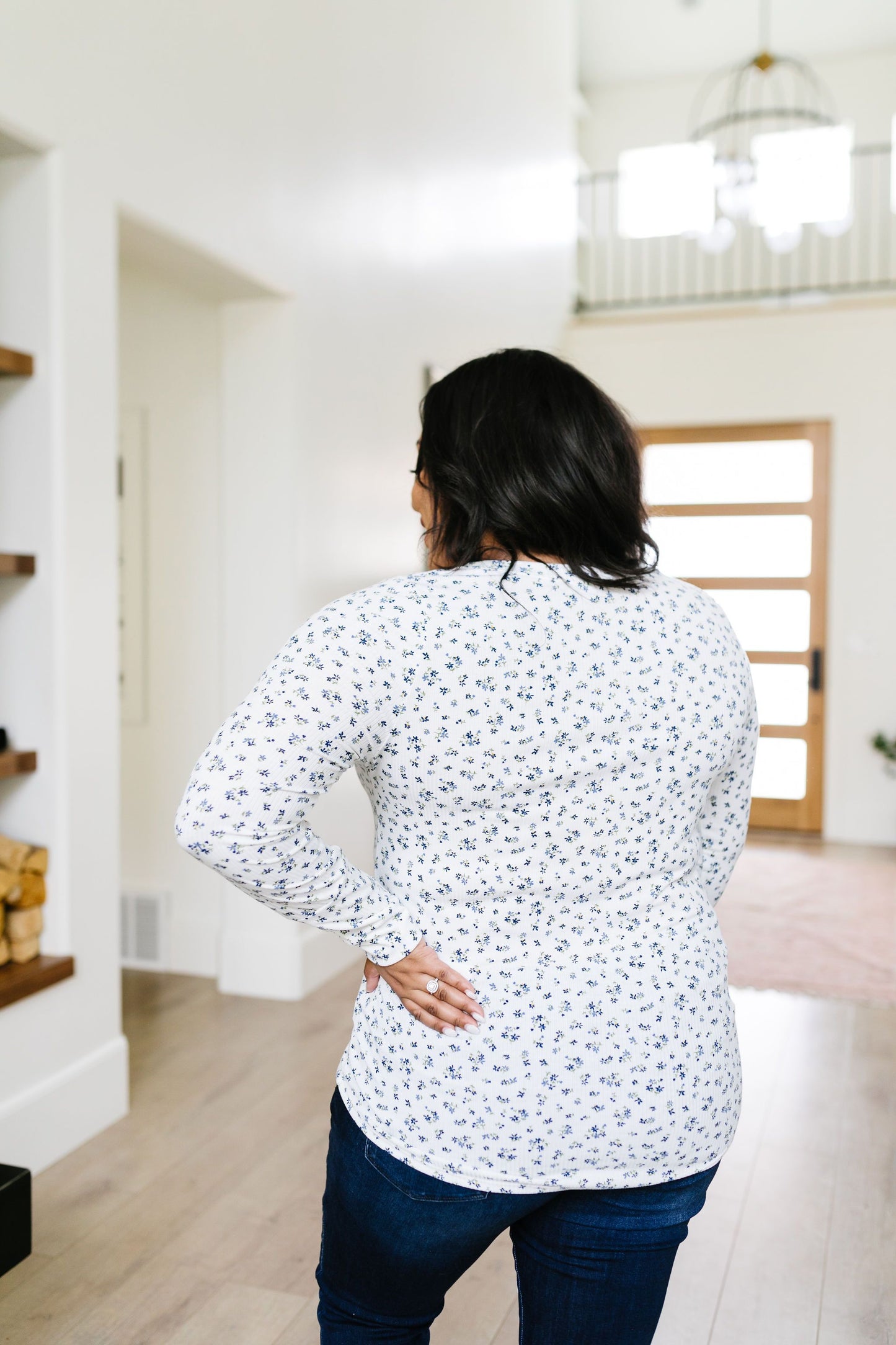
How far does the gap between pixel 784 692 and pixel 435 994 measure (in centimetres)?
625

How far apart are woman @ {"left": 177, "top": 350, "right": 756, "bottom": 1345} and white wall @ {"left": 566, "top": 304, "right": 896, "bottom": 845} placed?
6013 mm

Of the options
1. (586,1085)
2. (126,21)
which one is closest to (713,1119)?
(586,1085)

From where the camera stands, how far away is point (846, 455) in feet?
21.8

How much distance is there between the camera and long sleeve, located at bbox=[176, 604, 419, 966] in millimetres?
923

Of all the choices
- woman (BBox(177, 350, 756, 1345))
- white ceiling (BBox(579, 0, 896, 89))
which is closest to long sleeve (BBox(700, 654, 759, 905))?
woman (BBox(177, 350, 756, 1345))

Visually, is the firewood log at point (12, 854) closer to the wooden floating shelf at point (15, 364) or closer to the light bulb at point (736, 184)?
the wooden floating shelf at point (15, 364)

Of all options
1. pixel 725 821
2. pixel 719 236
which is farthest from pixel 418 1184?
pixel 719 236

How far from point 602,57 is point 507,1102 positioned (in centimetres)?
874

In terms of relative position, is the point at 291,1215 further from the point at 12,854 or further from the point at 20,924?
the point at 12,854

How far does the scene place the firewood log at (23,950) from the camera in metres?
2.62

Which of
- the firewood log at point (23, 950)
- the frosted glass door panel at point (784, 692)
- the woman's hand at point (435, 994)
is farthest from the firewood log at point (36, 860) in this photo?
the frosted glass door panel at point (784, 692)

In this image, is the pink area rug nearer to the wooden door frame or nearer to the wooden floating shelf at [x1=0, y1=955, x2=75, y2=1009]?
the wooden door frame

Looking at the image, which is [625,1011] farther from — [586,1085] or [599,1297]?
[599,1297]

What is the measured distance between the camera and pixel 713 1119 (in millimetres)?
1034
